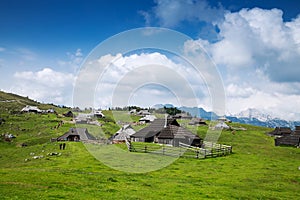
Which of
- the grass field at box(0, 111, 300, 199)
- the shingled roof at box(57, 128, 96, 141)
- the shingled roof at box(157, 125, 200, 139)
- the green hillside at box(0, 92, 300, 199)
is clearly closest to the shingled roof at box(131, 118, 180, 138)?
the shingled roof at box(157, 125, 200, 139)

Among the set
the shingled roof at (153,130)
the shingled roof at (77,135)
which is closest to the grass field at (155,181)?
the shingled roof at (153,130)

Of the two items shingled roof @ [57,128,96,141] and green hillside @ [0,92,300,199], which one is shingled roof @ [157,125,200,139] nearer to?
green hillside @ [0,92,300,199]

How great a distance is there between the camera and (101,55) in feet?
103

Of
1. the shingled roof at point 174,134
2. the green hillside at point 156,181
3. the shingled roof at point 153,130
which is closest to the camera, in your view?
the green hillside at point 156,181

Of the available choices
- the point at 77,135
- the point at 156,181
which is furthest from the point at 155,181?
the point at 77,135

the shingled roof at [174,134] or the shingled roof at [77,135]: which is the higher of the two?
the shingled roof at [174,134]

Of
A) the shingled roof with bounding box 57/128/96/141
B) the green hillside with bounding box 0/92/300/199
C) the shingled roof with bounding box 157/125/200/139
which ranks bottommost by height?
the green hillside with bounding box 0/92/300/199

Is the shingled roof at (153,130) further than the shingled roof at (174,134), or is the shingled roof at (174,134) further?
the shingled roof at (153,130)

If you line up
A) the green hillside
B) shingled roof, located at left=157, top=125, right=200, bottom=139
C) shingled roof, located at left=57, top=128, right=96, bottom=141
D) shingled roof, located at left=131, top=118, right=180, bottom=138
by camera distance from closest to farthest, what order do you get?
the green hillside
shingled roof, located at left=157, top=125, right=200, bottom=139
shingled roof, located at left=131, top=118, right=180, bottom=138
shingled roof, located at left=57, top=128, right=96, bottom=141

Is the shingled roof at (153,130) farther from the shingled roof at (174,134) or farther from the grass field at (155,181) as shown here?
the grass field at (155,181)

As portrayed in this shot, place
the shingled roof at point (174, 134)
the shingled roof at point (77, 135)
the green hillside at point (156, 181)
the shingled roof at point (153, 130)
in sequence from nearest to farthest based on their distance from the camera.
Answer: the green hillside at point (156, 181), the shingled roof at point (174, 134), the shingled roof at point (153, 130), the shingled roof at point (77, 135)

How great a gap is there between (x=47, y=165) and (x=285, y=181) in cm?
2363

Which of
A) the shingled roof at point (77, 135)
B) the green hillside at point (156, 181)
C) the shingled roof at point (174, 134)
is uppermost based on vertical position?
the shingled roof at point (174, 134)

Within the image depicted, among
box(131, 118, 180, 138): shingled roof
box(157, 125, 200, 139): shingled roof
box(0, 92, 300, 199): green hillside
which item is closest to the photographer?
box(0, 92, 300, 199): green hillside
